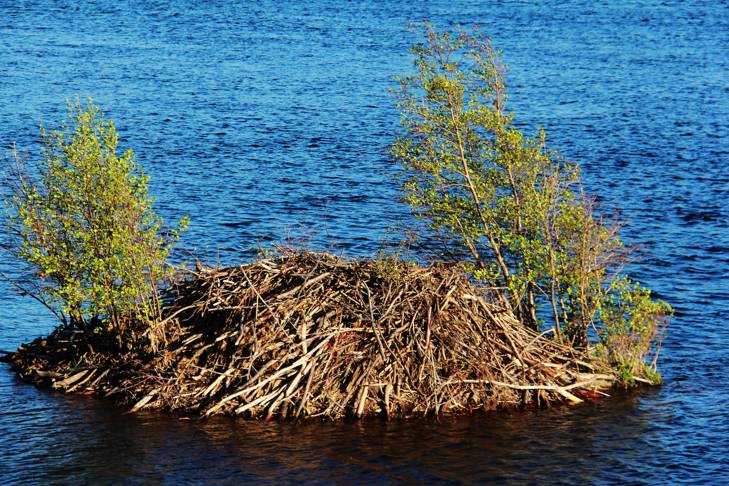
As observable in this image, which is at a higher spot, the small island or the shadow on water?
the small island

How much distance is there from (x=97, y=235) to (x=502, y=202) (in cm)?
1280

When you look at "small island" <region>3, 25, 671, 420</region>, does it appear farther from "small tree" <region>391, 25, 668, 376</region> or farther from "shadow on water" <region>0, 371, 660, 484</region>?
"shadow on water" <region>0, 371, 660, 484</region>

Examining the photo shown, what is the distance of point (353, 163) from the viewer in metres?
63.8

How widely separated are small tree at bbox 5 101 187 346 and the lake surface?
3089 millimetres

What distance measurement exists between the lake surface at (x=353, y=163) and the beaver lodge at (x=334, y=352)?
0.71m

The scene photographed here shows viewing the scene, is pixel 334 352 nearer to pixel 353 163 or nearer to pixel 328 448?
pixel 328 448

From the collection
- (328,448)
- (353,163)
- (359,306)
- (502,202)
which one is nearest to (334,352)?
(359,306)

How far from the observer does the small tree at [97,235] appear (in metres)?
31.6

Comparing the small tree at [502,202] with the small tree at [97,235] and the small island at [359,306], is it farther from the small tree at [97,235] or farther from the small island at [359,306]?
the small tree at [97,235]

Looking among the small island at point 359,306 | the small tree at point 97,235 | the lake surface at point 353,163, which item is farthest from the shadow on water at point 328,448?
the small tree at point 97,235

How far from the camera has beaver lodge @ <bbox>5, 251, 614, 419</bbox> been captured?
29516 mm

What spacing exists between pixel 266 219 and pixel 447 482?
28.0 m

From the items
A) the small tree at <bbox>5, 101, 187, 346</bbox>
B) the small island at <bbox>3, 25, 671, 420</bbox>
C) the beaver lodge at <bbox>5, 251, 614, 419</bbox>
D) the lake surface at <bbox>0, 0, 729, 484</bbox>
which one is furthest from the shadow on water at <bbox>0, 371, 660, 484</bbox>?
the small tree at <bbox>5, 101, 187, 346</bbox>

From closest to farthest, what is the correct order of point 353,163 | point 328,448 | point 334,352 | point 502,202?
1. point 328,448
2. point 334,352
3. point 502,202
4. point 353,163
